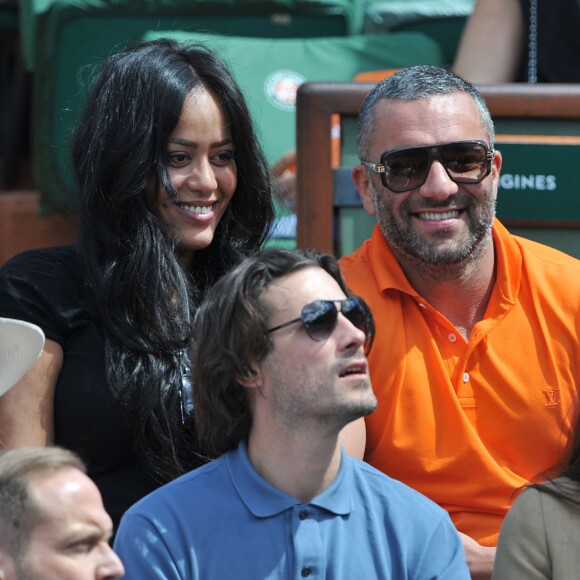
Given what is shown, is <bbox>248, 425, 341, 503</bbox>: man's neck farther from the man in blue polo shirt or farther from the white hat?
the white hat

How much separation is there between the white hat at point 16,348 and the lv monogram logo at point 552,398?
1.16 m

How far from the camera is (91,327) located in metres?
2.66

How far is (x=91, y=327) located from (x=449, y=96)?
0.99m

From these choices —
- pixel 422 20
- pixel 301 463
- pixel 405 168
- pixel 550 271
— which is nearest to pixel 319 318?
pixel 301 463

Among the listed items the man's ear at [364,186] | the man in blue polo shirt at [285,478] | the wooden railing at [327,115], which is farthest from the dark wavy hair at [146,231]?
the wooden railing at [327,115]

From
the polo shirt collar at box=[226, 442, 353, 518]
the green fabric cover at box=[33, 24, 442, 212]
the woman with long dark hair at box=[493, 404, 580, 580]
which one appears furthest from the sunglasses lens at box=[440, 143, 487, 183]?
the green fabric cover at box=[33, 24, 442, 212]

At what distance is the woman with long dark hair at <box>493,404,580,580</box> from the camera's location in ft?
7.39

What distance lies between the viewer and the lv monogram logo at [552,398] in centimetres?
277

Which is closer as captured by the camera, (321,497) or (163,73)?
(321,497)

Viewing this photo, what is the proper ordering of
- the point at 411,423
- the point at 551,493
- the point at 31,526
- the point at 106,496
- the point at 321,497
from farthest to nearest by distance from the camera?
the point at 411,423 → the point at 106,496 → the point at 551,493 → the point at 321,497 → the point at 31,526

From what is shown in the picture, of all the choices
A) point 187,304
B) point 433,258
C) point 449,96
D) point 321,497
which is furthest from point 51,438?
point 449,96

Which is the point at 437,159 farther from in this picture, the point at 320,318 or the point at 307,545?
the point at 307,545

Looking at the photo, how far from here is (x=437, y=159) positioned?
2.84 meters

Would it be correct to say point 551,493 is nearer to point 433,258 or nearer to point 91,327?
point 433,258
